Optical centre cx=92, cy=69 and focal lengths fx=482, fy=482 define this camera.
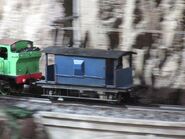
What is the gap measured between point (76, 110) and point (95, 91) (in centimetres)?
63

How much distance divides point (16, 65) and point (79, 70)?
166 cm

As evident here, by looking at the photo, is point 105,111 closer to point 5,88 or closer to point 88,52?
point 88,52

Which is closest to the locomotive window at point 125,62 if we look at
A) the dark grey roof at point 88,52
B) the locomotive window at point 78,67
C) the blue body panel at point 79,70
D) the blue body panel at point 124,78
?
the blue body panel at point 124,78

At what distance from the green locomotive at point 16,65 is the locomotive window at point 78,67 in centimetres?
150

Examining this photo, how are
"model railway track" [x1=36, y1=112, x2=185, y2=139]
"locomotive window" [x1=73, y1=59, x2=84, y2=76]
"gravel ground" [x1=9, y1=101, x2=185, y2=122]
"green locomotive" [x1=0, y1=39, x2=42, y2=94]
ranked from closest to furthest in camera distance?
1. "model railway track" [x1=36, y1=112, x2=185, y2=139]
2. "gravel ground" [x1=9, y1=101, x2=185, y2=122]
3. "locomotive window" [x1=73, y1=59, x2=84, y2=76]
4. "green locomotive" [x1=0, y1=39, x2=42, y2=94]

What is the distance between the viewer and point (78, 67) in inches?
403

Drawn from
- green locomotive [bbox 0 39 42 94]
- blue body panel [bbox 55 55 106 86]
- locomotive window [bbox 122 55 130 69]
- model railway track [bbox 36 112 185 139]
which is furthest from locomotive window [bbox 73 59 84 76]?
green locomotive [bbox 0 39 42 94]

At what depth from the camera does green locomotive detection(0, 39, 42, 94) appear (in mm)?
11016

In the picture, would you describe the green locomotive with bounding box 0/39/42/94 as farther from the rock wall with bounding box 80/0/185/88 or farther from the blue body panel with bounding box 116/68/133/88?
the blue body panel with bounding box 116/68/133/88

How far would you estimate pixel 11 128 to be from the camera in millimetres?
9336

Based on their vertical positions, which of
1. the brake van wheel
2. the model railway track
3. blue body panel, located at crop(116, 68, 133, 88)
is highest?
blue body panel, located at crop(116, 68, 133, 88)

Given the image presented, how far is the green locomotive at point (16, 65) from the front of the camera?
11016mm

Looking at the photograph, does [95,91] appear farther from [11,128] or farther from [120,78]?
[11,128]

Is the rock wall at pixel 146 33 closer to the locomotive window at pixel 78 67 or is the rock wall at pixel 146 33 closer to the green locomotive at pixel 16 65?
the green locomotive at pixel 16 65
